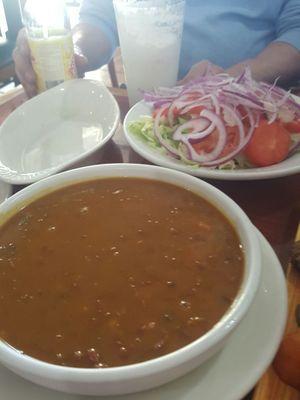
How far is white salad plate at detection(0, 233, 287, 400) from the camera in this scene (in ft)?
2.01

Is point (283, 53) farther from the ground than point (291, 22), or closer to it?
closer to it

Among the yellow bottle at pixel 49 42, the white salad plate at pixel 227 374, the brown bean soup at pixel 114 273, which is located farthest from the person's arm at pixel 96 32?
the white salad plate at pixel 227 374

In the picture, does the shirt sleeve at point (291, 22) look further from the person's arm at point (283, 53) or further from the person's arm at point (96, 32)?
the person's arm at point (96, 32)

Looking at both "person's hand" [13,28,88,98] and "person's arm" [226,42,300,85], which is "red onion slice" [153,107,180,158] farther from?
"person's arm" [226,42,300,85]

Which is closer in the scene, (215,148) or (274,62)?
(215,148)

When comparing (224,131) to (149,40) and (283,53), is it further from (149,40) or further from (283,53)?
(283,53)

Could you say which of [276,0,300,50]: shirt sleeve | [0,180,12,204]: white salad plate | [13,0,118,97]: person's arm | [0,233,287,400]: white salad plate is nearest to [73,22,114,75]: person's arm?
[13,0,118,97]: person's arm

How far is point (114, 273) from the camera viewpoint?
711 millimetres

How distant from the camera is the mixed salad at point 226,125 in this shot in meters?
1.18

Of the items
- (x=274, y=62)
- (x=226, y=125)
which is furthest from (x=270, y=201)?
(x=274, y=62)

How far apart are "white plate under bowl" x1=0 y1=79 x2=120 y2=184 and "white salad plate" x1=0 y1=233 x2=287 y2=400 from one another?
618 millimetres

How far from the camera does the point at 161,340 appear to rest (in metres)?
0.61

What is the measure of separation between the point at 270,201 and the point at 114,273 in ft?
1.84

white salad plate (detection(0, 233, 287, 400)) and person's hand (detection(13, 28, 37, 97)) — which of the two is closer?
white salad plate (detection(0, 233, 287, 400))
